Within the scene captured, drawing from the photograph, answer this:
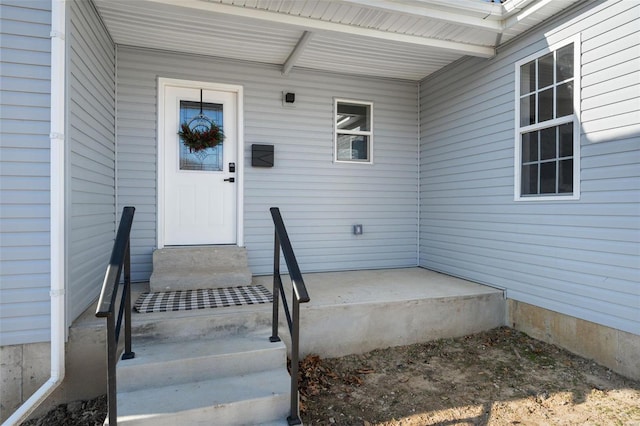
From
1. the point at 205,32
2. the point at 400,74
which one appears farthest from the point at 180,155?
the point at 400,74

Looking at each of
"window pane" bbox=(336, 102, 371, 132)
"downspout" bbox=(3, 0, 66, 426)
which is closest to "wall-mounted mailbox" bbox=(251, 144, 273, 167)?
"window pane" bbox=(336, 102, 371, 132)

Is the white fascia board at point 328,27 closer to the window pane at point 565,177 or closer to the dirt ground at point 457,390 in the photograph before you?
the window pane at point 565,177

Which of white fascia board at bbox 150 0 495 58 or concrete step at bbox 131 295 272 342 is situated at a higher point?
white fascia board at bbox 150 0 495 58

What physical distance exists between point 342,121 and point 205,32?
2032 millimetres

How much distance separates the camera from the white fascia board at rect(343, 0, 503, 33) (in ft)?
10.9

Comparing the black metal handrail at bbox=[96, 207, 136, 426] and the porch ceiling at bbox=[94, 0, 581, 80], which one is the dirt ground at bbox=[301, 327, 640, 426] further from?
the porch ceiling at bbox=[94, 0, 581, 80]

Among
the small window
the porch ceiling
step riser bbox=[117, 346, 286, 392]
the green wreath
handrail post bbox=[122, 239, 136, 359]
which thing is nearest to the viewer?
step riser bbox=[117, 346, 286, 392]

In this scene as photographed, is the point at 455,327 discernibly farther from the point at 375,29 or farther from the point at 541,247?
the point at 375,29

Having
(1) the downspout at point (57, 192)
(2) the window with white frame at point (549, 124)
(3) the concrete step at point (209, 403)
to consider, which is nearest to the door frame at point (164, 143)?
(1) the downspout at point (57, 192)

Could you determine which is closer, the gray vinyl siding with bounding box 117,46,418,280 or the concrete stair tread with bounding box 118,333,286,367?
the concrete stair tread with bounding box 118,333,286,367

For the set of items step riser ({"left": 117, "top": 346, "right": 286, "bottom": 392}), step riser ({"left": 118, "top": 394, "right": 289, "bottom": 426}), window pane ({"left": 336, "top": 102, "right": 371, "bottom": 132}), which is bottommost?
step riser ({"left": 118, "top": 394, "right": 289, "bottom": 426})

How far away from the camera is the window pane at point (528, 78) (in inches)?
146

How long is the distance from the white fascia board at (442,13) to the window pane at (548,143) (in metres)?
1.14

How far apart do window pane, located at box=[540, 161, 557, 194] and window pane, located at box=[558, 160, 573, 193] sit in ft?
0.21
